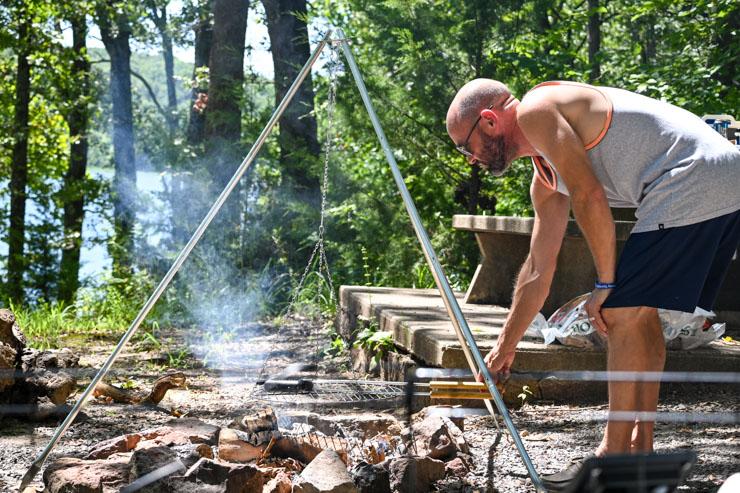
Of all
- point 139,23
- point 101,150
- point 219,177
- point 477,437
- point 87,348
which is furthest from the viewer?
point 101,150

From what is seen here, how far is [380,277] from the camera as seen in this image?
6.93 m

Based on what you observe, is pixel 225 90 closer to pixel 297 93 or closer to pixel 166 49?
pixel 297 93

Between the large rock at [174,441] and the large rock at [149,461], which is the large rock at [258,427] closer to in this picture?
the large rock at [174,441]

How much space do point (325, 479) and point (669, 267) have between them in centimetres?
121

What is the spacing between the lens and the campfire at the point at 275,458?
2.05 metres

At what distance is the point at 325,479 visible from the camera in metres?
2.11

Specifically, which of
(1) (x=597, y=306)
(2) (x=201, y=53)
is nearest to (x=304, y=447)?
(1) (x=597, y=306)

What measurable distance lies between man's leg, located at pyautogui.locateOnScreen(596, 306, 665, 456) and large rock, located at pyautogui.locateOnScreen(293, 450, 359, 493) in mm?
818

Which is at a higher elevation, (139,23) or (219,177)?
(139,23)

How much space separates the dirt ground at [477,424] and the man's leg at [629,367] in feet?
0.95

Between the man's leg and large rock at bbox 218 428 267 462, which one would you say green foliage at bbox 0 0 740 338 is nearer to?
large rock at bbox 218 428 267 462

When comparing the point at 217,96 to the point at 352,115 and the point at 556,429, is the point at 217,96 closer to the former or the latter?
the point at 352,115

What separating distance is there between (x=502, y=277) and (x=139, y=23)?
33.4ft

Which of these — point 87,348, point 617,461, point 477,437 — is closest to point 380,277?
point 87,348
